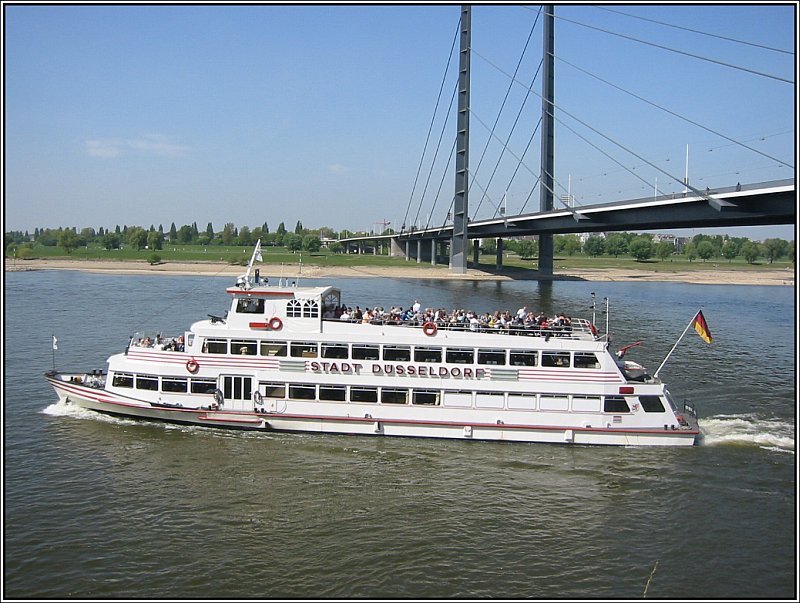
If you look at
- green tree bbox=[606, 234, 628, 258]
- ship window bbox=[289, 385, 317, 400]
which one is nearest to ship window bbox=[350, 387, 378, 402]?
ship window bbox=[289, 385, 317, 400]

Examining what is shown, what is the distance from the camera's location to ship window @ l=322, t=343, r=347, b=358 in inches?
925

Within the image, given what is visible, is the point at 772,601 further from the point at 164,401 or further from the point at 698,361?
the point at 698,361

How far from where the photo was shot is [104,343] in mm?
38719

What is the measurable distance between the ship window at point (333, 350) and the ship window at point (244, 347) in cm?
232

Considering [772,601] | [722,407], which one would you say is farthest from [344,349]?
[722,407]

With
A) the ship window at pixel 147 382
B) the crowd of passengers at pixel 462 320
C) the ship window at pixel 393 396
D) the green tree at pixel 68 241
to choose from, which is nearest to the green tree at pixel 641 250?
the green tree at pixel 68 241

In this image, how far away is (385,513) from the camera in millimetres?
18141

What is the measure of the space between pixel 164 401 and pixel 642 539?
15563 mm

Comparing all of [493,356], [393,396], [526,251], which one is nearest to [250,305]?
[393,396]

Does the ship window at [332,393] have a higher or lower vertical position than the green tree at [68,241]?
lower

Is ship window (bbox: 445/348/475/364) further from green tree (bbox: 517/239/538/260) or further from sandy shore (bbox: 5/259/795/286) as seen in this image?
green tree (bbox: 517/239/538/260)

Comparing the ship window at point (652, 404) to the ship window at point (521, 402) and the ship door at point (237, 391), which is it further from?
the ship door at point (237, 391)

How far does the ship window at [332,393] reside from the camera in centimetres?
2334

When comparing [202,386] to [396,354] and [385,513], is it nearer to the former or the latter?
[396,354]
